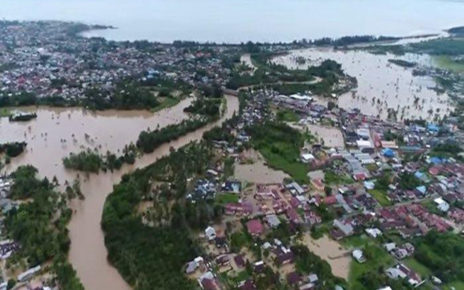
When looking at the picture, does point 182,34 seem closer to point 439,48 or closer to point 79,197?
point 439,48

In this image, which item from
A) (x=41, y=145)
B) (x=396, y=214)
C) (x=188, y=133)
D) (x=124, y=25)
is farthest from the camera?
(x=124, y=25)

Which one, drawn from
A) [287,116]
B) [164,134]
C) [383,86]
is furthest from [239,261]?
[383,86]

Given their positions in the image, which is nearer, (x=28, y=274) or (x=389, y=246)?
(x=28, y=274)

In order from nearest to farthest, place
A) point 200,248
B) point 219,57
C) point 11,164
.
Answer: point 200,248 < point 11,164 < point 219,57

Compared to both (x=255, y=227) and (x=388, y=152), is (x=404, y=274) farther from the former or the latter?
(x=388, y=152)

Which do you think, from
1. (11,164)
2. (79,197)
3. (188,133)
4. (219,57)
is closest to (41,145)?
(11,164)

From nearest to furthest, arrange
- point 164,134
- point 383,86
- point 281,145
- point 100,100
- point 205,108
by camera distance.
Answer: point 281,145 < point 164,134 < point 205,108 < point 100,100 < point 383,86
